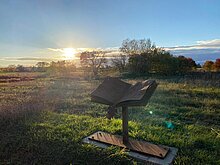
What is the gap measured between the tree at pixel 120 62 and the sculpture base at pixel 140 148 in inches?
1290

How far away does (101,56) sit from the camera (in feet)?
129

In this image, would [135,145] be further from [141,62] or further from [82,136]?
[141,62]

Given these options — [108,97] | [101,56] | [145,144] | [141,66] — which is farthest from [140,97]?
[101,56]

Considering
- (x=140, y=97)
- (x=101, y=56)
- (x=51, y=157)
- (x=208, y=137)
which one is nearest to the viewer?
(x=140, y=97)

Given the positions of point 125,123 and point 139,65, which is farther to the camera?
point 139,65

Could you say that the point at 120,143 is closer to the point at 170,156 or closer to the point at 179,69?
the point at 170,156

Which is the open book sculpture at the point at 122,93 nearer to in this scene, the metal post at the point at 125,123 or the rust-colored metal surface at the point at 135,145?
the metal post at the point at 125,123

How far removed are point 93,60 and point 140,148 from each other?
34.7 m

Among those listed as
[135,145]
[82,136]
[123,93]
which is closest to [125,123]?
[135,145]

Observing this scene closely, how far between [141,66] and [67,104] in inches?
984

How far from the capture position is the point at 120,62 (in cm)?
3794

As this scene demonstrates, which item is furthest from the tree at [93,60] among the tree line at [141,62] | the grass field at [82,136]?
the grass field at [82,136]

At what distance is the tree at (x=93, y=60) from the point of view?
3834cm

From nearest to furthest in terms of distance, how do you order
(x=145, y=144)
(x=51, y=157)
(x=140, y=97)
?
(x=140, y=97) → (x=51, y=157) → (x=145, y=144)
